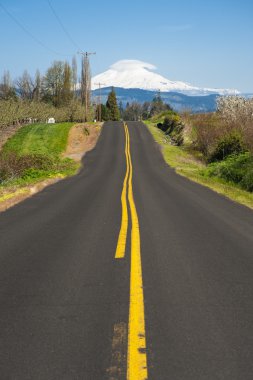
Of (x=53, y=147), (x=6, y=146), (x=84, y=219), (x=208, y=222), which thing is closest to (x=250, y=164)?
(x=208, y=222)

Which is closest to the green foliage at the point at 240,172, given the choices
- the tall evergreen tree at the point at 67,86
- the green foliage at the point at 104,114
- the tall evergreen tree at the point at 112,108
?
the tall evergreen tree at the point at 67,86

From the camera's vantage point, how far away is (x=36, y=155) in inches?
1088

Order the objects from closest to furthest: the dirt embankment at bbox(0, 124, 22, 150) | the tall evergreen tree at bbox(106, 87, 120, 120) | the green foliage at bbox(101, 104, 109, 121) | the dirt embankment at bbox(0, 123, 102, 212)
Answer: the dirt embankment at bbox(0, 123, 102, 212) → the dirt embankment at bbox(0, 124, 22, 150) → the green foliage at bbox(101, 104, 109, 121) → the tall evergreen tree at bbox(106, 87, 120, 120)

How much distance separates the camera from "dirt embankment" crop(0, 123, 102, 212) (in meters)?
13.2

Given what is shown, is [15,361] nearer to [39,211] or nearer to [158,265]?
[158,265]

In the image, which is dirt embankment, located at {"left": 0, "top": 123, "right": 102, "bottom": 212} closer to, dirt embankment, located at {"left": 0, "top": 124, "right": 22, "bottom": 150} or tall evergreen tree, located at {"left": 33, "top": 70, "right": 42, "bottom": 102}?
dirt embankment, located at {"left": 0, "top": 124, "right": 22, "bottom": 150}

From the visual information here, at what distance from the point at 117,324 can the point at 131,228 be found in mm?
4853

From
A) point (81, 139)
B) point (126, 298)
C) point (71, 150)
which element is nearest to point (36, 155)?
point (71, 150)

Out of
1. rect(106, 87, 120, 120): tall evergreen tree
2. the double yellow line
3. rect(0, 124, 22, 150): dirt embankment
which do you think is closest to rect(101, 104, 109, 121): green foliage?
rect(106, 87, 120, 120): tall evergreen tree

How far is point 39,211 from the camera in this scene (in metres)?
11.3

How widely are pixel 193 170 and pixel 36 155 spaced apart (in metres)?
11.4

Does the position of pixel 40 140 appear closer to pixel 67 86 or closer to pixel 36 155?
pixel 36 155

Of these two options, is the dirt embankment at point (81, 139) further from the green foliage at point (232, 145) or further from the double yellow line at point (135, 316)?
the double yellow line at point (135, 316)

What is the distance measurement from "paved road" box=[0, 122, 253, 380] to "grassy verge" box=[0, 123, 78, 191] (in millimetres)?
8230
